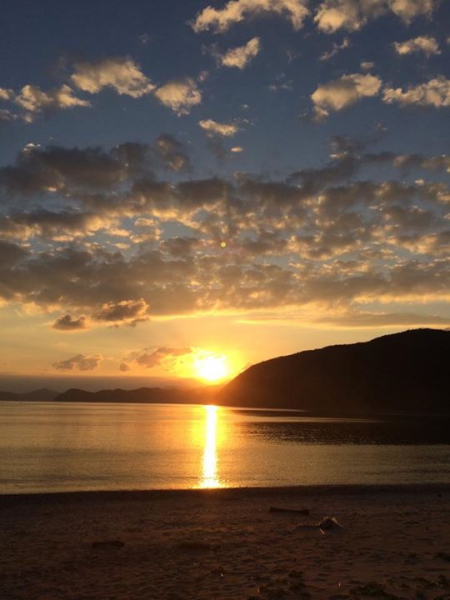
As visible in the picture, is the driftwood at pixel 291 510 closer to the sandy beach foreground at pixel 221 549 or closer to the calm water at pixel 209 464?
the sandy beach foreground at pixel 221 549

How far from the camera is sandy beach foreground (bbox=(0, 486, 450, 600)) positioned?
47.5 ft

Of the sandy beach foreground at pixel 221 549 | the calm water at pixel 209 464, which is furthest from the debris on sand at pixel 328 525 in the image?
the calm water at pixel 209 464

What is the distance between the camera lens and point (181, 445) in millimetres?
78000

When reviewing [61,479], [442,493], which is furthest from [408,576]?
[61,479]

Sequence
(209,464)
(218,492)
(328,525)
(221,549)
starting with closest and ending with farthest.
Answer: (221,549) < (328,525) < (218,492) < (209,464)

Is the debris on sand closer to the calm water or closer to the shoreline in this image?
the shoreline

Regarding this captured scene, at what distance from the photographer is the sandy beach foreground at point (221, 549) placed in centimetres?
1448

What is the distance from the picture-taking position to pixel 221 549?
19.0m

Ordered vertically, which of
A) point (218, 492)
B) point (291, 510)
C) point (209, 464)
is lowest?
point (218, 492)

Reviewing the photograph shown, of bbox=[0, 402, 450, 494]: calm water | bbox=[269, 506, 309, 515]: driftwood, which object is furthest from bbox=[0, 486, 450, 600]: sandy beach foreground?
bbox=[0, 402, 450, 494]: calm water

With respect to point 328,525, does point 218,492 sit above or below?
below

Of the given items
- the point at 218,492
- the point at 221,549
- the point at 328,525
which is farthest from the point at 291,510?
the point at 218,492

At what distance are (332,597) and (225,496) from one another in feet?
65.6

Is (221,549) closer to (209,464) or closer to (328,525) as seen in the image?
(328,525)
